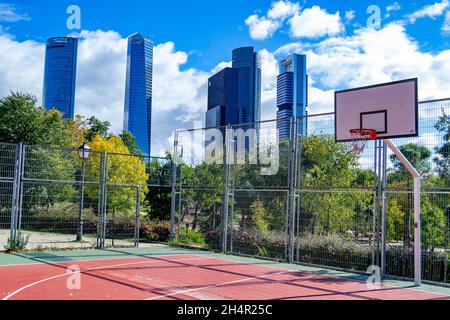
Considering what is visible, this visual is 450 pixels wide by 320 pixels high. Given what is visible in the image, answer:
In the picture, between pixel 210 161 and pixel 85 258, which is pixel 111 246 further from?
pixel 210 161

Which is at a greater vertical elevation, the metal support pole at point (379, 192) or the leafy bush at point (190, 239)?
the metal support pole at point (379, 192)

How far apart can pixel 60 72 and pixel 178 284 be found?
78.5 ft

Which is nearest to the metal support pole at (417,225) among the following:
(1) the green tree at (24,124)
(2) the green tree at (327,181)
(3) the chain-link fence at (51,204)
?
(2) the green tree at (327,181)

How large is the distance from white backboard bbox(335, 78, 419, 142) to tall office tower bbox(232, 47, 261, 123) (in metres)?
9.31

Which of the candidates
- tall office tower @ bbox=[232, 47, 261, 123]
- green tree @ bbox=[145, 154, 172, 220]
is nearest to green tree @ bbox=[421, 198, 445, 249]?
tall office tower @ bbox=[232, 47, 261, 123]

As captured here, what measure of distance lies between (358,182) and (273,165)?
3056 millimetres

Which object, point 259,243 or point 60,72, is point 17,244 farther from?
point 60,72

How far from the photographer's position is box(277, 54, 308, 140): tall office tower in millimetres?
15036

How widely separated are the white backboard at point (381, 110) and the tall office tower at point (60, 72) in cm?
2057

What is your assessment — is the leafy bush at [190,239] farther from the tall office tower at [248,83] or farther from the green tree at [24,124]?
the green tree at [24,124]

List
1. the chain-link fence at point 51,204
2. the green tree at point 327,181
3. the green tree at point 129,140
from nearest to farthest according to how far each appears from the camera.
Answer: the green tree at point 327,181, the chain-link fence at point 51,204, the green tree at point 129,140

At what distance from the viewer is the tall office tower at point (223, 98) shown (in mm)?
20109

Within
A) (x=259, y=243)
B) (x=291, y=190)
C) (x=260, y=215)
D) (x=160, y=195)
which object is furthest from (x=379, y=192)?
(x=160, y=195)

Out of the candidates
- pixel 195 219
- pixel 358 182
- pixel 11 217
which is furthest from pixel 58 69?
pixel 358 182
